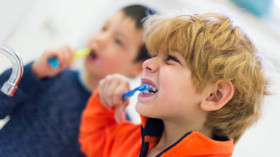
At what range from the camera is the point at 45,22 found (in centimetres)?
125

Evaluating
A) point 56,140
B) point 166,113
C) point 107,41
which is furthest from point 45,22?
point 166,113

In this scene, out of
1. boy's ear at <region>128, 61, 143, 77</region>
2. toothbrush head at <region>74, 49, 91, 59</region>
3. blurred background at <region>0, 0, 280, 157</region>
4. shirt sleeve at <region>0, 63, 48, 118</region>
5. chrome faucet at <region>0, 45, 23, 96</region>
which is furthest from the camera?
boy's ear at <region>128, 61, 143, 77</region>

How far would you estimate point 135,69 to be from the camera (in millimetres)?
1022

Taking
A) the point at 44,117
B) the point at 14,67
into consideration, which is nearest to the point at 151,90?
the point at 14,67

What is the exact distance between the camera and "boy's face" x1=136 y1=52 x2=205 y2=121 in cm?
54

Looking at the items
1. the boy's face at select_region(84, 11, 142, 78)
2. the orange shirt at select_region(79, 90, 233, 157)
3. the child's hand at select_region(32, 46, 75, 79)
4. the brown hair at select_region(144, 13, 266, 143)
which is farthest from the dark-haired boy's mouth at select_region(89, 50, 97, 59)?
the brown hair at select_region(144, 13, 266, 143)

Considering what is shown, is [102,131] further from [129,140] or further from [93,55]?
[93,55]

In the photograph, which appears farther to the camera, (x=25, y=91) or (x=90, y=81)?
(x=90, y=81)

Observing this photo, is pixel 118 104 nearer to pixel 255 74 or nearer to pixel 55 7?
pixel 255 74

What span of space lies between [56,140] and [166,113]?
0.38m

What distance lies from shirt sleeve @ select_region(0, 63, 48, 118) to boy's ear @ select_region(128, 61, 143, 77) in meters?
0.33

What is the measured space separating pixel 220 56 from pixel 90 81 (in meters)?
0.54

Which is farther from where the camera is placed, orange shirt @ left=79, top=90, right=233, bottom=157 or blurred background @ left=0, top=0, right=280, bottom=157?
blurred background @ left=0, top=0, right=280, bottom=157

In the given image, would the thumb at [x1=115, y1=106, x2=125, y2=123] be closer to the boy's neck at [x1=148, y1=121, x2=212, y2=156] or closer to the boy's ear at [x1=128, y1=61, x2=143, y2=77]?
the boy's neck at [x1=148, y1=121, x2=212, y2=156]
